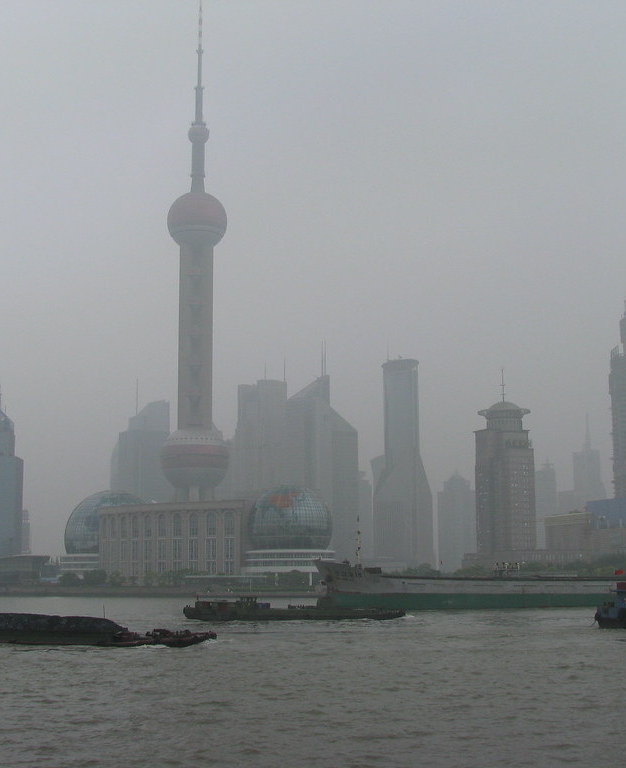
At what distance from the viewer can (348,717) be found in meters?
52.3

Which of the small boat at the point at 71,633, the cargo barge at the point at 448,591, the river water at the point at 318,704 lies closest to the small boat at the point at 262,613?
the cargo barge at the point at 448,591

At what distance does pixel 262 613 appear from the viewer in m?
114

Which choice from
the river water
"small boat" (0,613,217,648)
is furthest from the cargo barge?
"small boat" (0,613,217,648)

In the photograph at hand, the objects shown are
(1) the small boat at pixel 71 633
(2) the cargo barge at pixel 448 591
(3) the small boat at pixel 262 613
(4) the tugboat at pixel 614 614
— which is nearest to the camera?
(1) the small boat at pixel 71 633

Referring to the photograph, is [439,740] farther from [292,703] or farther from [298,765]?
[292,703]

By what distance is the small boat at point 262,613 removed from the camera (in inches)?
4459

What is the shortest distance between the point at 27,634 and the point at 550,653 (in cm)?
4250

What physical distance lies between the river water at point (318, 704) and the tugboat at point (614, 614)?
46.9ft

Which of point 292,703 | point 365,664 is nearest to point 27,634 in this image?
point 365,664

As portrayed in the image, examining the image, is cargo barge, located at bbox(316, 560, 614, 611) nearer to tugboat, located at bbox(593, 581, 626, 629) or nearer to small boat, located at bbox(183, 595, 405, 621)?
small boat, located at bbox(183, 595, 405, 621)

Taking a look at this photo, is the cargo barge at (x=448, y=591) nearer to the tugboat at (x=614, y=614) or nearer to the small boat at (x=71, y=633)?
the tugboat at (x=614, y=614)

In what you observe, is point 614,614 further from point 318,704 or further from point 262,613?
point 318,704

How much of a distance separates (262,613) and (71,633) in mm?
30832

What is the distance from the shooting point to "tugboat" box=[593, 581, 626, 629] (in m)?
104
